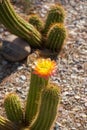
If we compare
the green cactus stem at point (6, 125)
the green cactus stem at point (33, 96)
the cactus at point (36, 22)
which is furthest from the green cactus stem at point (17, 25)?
the green cactus stem at point (6, 125)

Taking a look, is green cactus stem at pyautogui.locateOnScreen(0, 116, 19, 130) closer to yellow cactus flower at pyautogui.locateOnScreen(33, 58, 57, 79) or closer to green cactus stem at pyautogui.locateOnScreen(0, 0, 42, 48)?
yellow cactus flower at pyautogui.locateOnScreen(33, 58, 57, 79)

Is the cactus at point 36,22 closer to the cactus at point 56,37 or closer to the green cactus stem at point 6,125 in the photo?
the cactus at point 56,37

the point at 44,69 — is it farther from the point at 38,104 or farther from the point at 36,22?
the point at 36,22

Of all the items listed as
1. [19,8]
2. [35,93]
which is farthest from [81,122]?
[19,8]

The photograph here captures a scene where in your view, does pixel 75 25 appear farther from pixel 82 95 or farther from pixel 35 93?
pixel 35 93

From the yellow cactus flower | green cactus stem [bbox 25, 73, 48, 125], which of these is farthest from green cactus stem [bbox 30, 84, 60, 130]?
green cactus stem [bbox 25, 73, 48, 125]
